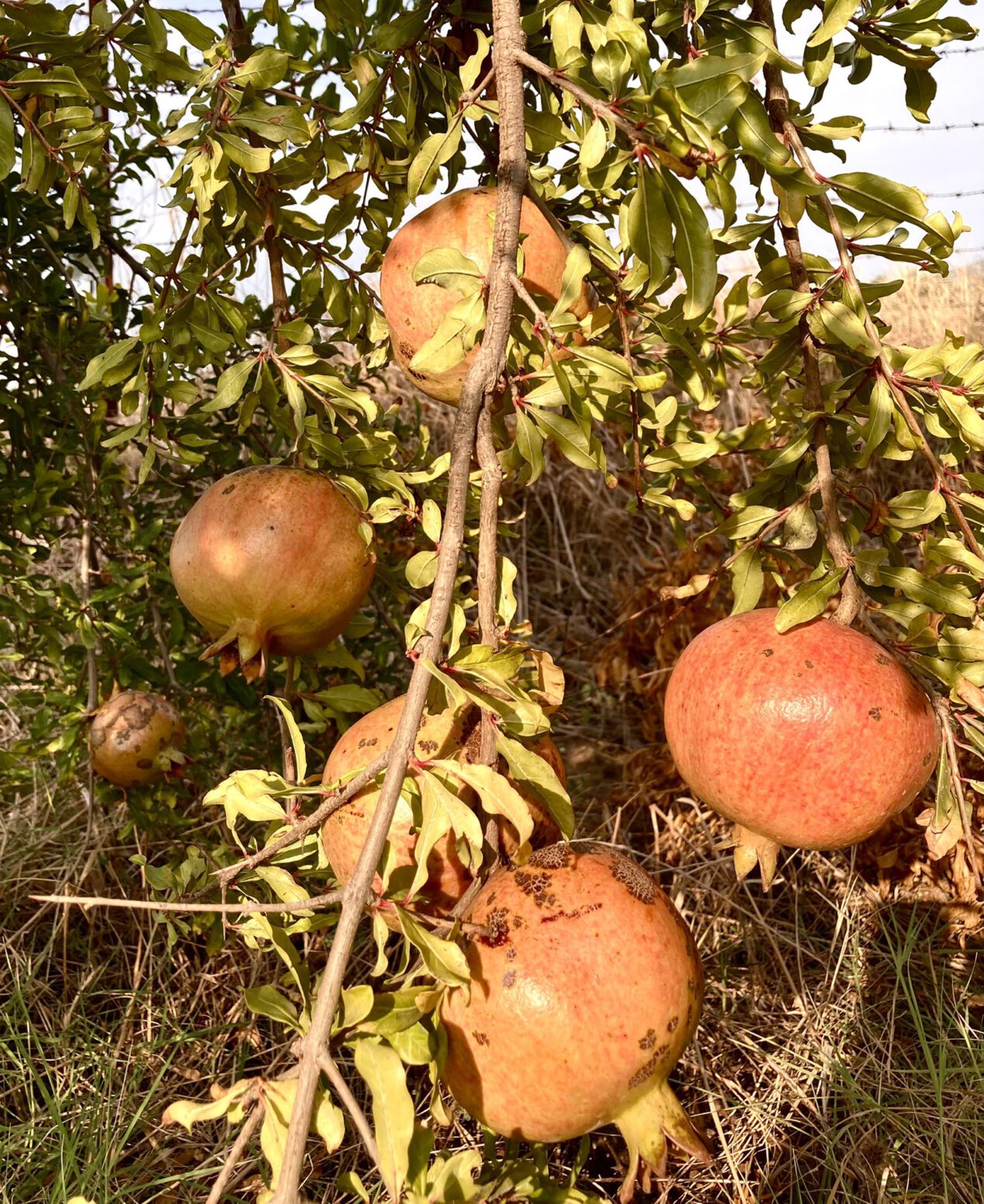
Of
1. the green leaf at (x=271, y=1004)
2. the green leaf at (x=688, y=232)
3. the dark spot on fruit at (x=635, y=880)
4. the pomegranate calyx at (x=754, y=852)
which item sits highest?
the green leaf at (x=688, y=232)

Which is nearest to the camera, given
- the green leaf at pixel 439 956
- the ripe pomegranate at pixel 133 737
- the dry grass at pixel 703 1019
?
the green leaf at pixel 439 956

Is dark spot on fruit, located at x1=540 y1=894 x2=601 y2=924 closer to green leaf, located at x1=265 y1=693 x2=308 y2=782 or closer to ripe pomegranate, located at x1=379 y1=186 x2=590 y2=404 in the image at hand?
green leaf, located at x1=265 y1=693 x2=308 y2=782

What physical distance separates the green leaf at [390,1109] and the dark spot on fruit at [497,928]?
0.41ft

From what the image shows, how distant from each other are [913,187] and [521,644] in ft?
2.08

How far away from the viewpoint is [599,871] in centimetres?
96

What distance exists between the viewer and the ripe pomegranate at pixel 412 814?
1015mm

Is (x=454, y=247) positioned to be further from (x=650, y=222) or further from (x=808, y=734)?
(x=808, y=734)

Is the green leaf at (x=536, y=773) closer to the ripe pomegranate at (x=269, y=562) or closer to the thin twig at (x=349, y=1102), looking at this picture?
the thin twig at (x=349, y=1102)

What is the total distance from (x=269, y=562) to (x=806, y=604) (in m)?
0.61

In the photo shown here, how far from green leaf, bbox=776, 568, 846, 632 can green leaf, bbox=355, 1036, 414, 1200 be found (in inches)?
21.1

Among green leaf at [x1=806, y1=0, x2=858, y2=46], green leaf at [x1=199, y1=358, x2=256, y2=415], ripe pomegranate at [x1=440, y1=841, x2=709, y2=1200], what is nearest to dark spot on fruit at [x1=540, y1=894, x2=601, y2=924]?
ripe pomegranate at [x1=440, y1=841, x2=709, y2=1200]

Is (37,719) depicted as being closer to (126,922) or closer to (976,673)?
(126,922)

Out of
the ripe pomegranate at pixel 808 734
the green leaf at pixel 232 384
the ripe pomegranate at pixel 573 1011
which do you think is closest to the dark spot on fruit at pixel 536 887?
the ripe pomegranate at pixel 573 1011

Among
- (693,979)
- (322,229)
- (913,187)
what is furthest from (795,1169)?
(322,229)
